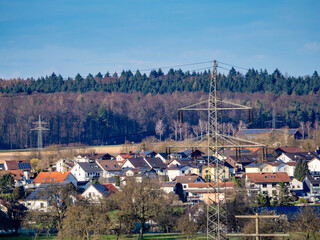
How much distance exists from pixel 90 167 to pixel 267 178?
20.1 meters

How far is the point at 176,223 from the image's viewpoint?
3831 cm

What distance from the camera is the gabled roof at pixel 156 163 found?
67375 millimetres

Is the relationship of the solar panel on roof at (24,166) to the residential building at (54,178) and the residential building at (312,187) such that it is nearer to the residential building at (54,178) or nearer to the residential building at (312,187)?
the residential building at (54,178)

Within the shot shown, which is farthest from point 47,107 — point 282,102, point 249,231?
point 249,231

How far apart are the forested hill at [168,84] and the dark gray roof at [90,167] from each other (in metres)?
75.3

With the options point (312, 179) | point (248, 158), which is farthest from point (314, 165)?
point (312, 179)

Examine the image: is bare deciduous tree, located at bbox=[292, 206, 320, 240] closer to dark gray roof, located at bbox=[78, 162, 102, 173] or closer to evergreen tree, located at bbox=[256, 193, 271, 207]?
evergreen tree, located at bbox=[256, 193, 271, 207]

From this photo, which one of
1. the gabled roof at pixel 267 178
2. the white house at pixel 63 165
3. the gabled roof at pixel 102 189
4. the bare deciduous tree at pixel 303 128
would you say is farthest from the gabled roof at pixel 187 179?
the bare deciduous tree at pixel 303 128

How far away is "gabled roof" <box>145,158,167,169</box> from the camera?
221 ft

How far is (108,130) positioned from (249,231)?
287 ft

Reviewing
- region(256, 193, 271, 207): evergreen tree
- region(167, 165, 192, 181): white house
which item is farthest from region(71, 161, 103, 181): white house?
region(256, 193, 271, 207): evergreen tree

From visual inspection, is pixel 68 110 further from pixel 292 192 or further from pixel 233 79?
pixel 292 192

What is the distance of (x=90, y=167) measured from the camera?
6500 centimetres

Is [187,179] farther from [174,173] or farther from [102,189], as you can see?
[102,189]
